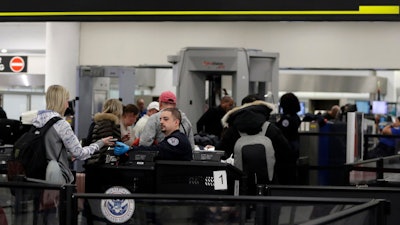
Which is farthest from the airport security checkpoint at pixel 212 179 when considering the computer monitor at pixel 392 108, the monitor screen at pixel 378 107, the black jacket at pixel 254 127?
the computer monitor at pixel 392 108

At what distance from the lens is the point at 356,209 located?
2812 mm

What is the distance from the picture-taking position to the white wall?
51.4 feet

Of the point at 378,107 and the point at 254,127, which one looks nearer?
the point at 254,127

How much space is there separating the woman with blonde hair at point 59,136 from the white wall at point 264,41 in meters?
10.7

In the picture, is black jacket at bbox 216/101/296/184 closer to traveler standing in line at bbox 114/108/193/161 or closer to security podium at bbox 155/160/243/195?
traveler standing in line at bbox 114/108/193/161

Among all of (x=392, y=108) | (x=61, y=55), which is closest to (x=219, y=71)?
(x=61, y=55)

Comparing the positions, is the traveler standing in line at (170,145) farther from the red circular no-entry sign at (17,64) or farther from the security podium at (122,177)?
the red circular no-entry sign at (17,64)

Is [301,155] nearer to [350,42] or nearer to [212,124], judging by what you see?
[212,124]

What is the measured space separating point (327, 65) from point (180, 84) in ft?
17.2

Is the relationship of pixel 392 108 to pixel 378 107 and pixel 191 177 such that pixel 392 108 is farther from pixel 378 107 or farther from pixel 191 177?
pixel 191 177

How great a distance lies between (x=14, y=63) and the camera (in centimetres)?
1714

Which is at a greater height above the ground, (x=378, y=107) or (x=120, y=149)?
(x=378, y=107)

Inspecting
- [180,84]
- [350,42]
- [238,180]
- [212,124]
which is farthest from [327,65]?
[238,180]

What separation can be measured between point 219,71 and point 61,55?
512cm
